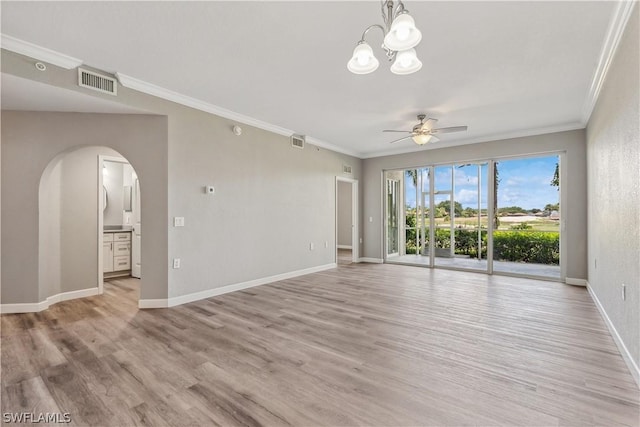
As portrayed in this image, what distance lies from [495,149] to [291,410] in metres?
6.29

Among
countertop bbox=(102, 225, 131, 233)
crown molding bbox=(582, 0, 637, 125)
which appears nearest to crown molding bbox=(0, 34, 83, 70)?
countertop bbox=(102, 225, 131, 233)

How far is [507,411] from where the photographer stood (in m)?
1.81

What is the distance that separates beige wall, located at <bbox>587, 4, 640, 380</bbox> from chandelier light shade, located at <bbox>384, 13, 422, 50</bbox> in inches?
66.0

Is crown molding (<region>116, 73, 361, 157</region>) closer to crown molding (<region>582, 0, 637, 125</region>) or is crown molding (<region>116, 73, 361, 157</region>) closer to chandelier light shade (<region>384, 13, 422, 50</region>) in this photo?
chandelier light shade (<region>384, 13, 422, 50</region>)

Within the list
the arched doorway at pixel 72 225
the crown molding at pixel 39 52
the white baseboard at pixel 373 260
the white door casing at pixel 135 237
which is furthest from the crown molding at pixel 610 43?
the white door casing at pixel 135 237

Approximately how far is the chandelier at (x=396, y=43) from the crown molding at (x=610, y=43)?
161 centimetres

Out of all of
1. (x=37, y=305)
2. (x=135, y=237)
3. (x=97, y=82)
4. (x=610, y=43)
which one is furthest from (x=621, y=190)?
(x=135, y=237)

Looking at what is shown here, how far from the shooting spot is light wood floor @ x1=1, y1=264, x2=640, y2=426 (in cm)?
183

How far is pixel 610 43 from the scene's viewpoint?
8.73ft

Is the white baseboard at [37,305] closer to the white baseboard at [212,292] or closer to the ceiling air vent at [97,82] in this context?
the white baseboard at [212,292]

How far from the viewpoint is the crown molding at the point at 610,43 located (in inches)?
88.0

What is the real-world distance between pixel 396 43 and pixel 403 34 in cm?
7

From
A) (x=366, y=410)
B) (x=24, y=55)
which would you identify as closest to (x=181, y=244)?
(x=24, y=55)

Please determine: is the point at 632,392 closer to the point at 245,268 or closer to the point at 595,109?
the point at 595,109
